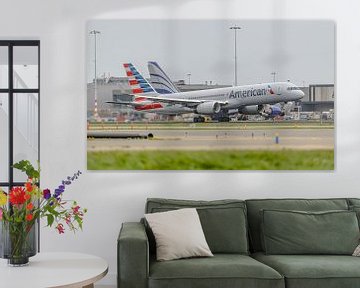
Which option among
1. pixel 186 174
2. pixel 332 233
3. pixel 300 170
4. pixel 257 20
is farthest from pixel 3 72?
pixel 332 233

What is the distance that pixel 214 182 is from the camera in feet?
17.2

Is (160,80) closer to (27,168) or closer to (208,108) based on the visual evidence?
(208,108)

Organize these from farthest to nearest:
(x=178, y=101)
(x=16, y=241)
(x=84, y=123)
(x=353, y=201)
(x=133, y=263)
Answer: (x=178, y=101)
(x=84, y=123)
(x=353, y=201)
(x=133, y=263)
(x=16, y=241)

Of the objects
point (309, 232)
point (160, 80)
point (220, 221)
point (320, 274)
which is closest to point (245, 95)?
point (160, 80)

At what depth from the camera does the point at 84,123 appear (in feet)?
17.0

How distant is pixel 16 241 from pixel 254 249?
6.17 feet

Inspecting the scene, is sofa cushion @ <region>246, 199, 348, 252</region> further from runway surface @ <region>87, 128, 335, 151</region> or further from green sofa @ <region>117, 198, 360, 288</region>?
runway surface @ <region>87, 128, 335, 151</region>

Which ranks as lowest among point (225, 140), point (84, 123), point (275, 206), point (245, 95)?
point (275, 206)

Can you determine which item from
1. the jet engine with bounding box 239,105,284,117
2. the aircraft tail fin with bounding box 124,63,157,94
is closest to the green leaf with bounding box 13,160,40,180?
the aircraft tail fin with bounding box 124,63,157,94

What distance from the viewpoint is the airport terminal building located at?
5215 millimetres

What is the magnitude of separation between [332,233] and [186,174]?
1.25 meters

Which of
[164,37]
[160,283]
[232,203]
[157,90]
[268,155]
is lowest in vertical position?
[160,283]

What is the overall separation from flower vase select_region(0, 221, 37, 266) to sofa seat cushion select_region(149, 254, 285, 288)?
31.5 inches

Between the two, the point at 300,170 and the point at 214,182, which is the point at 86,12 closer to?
the point at 214,182
